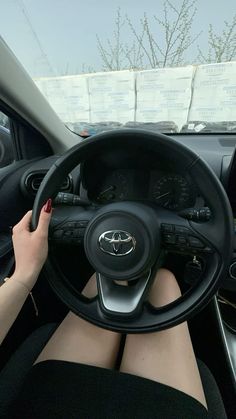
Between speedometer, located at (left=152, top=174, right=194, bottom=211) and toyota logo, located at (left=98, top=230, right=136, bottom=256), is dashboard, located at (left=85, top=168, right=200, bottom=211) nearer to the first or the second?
speedometer, located at (left=152, top=174, right=194, bottom=211)

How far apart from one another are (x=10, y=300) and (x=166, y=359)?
0.50m

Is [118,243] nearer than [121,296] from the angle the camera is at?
Yes

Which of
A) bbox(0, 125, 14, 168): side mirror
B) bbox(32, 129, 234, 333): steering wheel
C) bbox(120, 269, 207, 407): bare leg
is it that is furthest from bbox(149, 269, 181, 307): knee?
bbox(0, 125, 14, 168): side mirror

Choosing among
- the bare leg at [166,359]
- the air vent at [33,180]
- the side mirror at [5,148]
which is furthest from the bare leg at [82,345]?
the side mirror at [5,148]

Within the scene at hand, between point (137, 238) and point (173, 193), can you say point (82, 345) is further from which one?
point (173, 193)

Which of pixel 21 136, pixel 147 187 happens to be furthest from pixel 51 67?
pixel 147 187

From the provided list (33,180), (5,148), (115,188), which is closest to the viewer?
(115,188)

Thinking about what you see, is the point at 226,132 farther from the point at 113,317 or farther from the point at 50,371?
the point at 50,371

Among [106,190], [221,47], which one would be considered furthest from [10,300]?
[221,47]

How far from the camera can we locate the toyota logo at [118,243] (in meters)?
0.90

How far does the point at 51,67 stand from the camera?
1.64m

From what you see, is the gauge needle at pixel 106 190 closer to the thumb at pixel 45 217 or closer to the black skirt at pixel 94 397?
the thumb at pixel 45 217

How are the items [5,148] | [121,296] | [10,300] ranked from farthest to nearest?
1. [5,148]
2. [121,296]
3. [10,300]

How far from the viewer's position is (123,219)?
92cm
